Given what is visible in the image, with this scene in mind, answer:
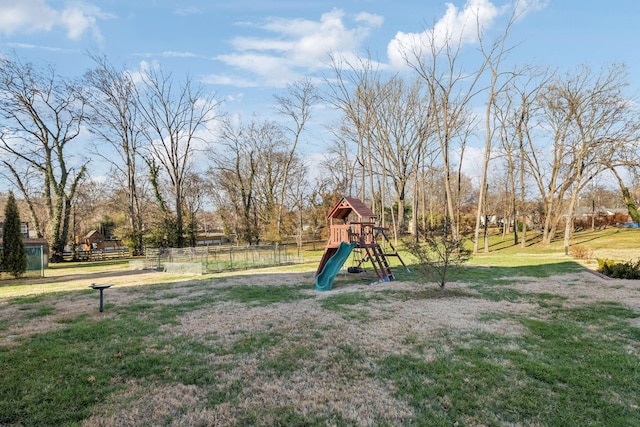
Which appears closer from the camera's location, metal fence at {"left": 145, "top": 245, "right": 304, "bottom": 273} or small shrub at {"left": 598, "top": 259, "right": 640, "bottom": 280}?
small shrub at {"left": 598, "top": 259, "right": 640, "bottom": 280}

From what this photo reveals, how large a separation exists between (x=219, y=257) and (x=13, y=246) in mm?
8883

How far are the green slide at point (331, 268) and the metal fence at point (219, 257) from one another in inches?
291

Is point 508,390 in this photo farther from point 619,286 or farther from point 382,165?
point 382,165

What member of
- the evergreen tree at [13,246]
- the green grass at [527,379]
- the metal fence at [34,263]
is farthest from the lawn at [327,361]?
the metal fence at [34,263]

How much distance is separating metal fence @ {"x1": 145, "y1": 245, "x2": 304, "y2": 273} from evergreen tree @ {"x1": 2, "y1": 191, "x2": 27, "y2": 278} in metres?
5.44

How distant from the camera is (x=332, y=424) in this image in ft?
10.9

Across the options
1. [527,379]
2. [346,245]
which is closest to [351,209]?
[346,245]

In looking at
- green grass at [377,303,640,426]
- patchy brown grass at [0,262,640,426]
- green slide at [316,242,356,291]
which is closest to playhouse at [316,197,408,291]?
green slide at [316,242,356,291]

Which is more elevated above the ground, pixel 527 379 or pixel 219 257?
pixel 219 257

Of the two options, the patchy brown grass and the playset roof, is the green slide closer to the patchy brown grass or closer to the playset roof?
the patchy brown grass

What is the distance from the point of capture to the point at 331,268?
1188cm

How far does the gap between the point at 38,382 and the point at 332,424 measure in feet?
11.2

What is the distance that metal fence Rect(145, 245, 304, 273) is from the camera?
60.0 feet

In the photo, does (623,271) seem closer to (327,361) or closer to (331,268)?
(331,268)
